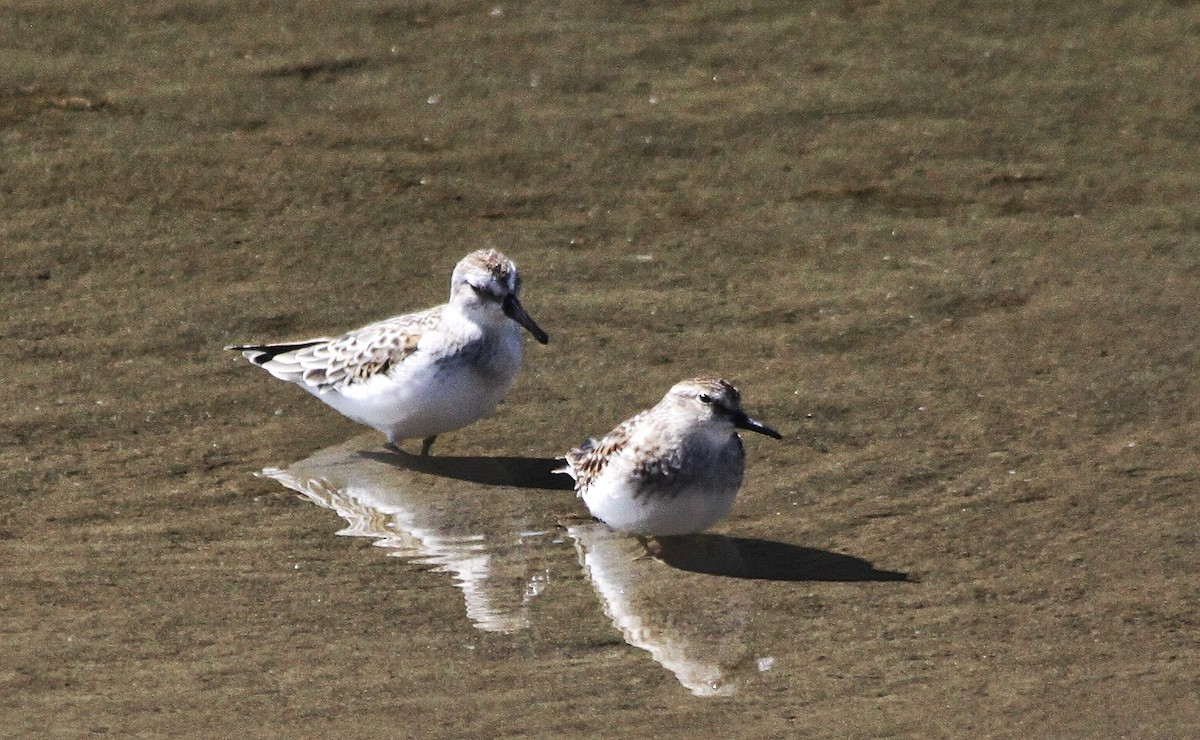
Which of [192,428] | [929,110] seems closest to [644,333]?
[192,428]

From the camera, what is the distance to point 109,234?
10312 mm

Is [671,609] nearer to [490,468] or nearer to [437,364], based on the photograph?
[490,468]

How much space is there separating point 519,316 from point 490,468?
700 millimetres

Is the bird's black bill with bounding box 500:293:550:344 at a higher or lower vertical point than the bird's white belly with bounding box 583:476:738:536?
higher

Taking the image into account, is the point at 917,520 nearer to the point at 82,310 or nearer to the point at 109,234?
the point at 82,310

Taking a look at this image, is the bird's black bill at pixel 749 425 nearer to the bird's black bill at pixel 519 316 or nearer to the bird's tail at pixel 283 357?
the bird's black bill at pixel 519 316

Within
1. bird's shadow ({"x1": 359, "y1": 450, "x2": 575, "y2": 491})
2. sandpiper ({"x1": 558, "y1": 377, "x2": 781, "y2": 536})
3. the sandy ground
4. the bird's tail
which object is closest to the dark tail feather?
the bird's tail

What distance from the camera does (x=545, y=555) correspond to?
24.1ft

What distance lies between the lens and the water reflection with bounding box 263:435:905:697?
666 centimetres

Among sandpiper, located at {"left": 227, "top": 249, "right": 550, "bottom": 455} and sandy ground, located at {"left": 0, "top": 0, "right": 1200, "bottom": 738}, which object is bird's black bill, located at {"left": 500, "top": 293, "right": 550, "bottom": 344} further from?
sandy ground, located at {"left": 0, "top": 0, "right": 1200, "bottom": 738}

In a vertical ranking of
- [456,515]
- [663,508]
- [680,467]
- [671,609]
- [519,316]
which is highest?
[519,316]

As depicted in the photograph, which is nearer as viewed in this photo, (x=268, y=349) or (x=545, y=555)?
(x=545, y=555)

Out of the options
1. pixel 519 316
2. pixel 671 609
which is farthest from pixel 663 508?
pixel 519 316

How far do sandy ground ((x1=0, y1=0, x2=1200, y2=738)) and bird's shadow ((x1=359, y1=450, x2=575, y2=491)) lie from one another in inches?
5.8
